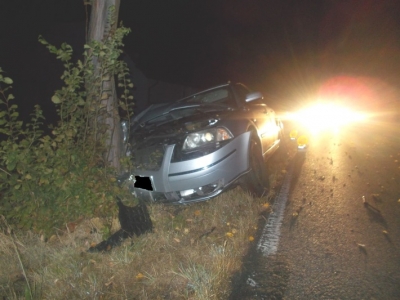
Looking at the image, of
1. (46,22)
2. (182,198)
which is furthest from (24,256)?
(46,22)

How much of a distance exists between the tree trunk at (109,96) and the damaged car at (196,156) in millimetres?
182

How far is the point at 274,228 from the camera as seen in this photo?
16.3 ft

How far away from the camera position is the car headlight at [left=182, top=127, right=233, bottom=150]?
5195 millimetres

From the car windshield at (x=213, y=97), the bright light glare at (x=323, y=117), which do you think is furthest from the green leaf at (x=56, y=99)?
the bright light glare at (x=323, y=117)

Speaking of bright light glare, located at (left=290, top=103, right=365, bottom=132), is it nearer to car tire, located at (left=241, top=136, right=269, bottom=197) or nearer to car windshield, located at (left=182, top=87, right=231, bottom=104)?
car windshield, located at (left=182, top=87, right=231, bottom=104)

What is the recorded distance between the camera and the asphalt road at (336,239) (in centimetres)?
356

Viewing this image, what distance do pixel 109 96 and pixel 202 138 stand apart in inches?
51.9

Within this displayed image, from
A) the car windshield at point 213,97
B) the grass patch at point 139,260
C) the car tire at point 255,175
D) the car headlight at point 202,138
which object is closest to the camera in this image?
the grass patch at point 139,260

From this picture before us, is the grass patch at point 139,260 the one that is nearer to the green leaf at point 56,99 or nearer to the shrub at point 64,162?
the shrub at point 64,162

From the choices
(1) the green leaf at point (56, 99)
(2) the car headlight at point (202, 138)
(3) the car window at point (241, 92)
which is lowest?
(2) the car headlight at point (202, 138)

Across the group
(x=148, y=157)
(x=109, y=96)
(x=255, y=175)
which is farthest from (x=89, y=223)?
(x=255, y=175)

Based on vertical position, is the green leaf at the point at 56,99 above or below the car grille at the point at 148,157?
above

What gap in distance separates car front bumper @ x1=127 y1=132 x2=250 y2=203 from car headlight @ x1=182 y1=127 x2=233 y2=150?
0.51ft

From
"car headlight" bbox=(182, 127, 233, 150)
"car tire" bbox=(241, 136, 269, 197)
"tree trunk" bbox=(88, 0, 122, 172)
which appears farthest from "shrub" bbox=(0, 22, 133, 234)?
"car tire" bbox=(241, 136, 269, 197)
